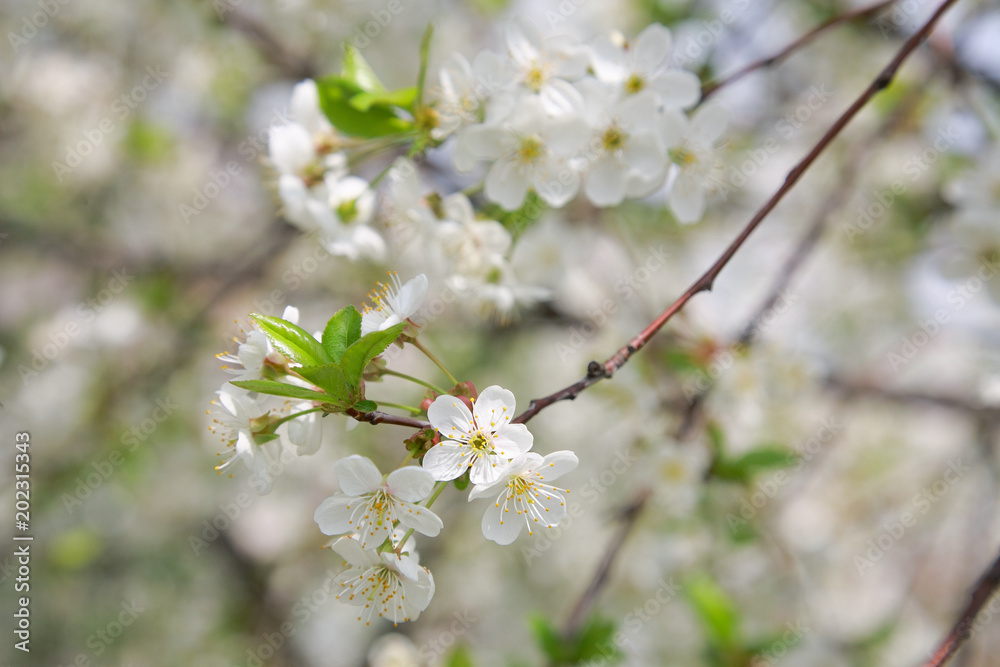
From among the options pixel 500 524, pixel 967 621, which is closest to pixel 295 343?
pixel 500 524

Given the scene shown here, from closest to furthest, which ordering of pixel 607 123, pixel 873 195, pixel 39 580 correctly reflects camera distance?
pixel 607 123 → pixel 873 195 → pixel 39 580

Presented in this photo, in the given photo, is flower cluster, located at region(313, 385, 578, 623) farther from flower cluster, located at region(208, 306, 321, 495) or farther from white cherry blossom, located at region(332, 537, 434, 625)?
flower cluster, located at region(208, 306, 321, 495)

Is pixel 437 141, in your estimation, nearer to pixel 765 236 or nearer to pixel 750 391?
pixel 750 391

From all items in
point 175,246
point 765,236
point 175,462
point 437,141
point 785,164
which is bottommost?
point 175,462

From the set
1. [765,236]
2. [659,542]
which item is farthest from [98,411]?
[765,236]

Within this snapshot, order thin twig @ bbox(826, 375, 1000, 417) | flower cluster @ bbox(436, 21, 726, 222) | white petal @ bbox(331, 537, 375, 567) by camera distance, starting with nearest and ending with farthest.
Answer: white petal @ bbox(331, 537, 375, 567), flower cluster @ bbox(436, 21, 726, 222), thin twig @ bbox(826, 375, 1000, 417)

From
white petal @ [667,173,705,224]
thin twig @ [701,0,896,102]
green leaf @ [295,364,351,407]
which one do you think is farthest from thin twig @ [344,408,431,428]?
thin twig @ [701,0,896,102]
